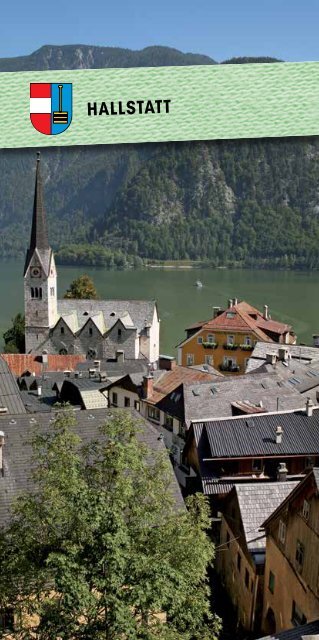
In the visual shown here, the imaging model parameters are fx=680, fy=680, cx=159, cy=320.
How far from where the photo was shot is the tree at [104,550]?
18.4ft

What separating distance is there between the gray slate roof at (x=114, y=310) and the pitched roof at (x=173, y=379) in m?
13.6

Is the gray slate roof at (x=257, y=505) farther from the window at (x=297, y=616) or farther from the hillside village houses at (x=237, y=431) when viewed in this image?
the window at (x=297, y=616)

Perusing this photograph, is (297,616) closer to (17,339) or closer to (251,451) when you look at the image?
(251,451)

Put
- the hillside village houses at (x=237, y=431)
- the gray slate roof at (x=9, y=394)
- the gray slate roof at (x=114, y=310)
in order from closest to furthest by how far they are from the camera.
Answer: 1. the hillside village houses at (x=237, y=431)
2. the gray slate roof at (x=9, y=394)
3. the gray slate roof at (x=114, y=310)

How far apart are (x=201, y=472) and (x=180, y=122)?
7.25m

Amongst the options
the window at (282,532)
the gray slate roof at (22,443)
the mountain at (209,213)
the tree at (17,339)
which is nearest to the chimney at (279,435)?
the gray slate roof at (22,443)

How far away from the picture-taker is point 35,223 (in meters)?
37.2

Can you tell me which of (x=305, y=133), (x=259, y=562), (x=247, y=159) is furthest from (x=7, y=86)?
(x=247, y=159)

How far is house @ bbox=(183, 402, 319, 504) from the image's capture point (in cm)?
1356

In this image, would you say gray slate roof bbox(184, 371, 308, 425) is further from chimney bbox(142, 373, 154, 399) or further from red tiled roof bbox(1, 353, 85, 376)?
red tiled roof bbox(1, 353, 85, 376)

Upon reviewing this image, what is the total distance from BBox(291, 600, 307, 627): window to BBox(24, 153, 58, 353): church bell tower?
27.0 meters

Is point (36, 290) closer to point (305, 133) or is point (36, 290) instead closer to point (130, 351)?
point (130, 351)

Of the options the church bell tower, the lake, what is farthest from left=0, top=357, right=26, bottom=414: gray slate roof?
the lake

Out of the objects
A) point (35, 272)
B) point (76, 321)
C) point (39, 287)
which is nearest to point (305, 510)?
point (76, 321)
